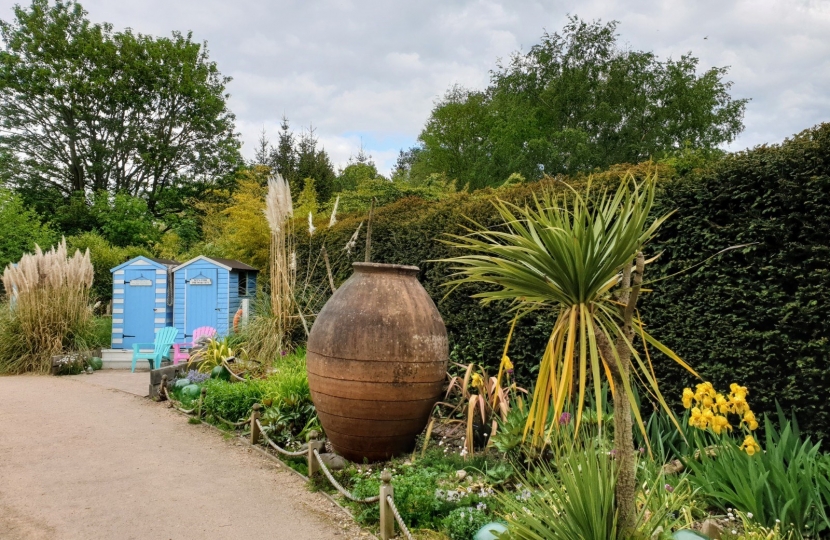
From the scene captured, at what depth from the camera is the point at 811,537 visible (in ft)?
8.65

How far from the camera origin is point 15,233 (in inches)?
577

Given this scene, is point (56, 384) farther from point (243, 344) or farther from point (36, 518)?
point (36, 518)

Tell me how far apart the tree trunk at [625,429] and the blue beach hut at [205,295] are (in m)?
8.86

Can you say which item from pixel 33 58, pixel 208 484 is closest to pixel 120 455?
pixel 208 484

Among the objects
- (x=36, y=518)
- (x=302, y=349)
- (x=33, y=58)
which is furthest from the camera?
(x=33, y=58)

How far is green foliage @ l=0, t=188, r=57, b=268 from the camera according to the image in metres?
14.3

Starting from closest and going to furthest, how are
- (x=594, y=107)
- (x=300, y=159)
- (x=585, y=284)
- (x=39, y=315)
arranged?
(x=585, y=284), (x=39, y=315), (x=300, y=159), (x=594, y=107)

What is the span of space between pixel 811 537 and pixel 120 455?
5.20m

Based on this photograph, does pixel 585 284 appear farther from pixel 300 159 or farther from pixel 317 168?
pixel 300 159

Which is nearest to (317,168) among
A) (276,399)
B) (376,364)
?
(276,399)

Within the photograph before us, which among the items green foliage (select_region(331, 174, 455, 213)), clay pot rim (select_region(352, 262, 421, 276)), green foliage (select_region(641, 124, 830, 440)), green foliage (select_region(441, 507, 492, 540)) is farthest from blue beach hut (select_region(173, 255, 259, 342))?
green foliage (select_region(641, 124, 830, 440))

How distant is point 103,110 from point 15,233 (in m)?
8.39

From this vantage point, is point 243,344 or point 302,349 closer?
point 302,349

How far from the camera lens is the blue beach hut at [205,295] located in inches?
406
